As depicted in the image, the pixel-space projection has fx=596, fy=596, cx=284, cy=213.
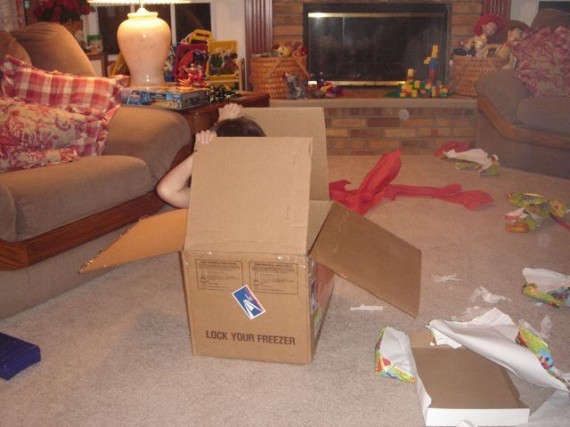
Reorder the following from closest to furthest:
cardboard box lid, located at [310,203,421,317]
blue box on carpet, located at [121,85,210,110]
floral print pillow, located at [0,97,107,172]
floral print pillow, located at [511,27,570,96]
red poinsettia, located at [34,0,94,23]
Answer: cardboard box lid, located at [310,203,421,317] < floral print pillow, located at [0,97,107,172] < blue box on carpet, located at [121,85,210,110] < floral print pillow, located at [511,27,570,96] < red poinsettia, located at [34,0,94,23]

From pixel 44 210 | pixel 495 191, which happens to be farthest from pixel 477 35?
pixel 44 210

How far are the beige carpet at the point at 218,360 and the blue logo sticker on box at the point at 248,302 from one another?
6.1 inches

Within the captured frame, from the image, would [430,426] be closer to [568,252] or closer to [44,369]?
[44,369]

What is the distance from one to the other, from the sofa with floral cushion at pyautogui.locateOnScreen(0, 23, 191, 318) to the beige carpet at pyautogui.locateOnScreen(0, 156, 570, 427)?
0.51 feet

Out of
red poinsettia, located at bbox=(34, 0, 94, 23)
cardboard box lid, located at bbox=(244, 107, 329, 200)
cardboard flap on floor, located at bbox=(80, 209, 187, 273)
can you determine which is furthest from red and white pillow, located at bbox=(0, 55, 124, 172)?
red poinsettia, located at bbox=(34, 0, 94, 23)

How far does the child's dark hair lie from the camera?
177cm

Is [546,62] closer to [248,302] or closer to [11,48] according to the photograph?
[248,302]

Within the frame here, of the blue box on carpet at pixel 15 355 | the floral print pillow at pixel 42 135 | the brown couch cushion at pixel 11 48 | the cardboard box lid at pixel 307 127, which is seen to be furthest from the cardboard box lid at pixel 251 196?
the brown couch cushion at pixel 11 48

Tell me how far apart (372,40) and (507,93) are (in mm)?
1374

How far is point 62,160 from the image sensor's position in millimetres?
2186

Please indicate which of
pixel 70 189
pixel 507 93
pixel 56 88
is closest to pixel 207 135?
pixel 70 189

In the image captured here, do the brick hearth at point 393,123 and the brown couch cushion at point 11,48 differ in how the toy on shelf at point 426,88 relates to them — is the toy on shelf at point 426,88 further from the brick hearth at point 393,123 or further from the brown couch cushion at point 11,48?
the brown couch cushion at point 11,48

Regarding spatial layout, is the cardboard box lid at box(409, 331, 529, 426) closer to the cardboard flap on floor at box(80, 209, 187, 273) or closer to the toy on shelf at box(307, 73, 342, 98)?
the cardboard flap on floor at box(80, 209, 187, 273)

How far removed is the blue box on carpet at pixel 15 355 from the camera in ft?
5.01
